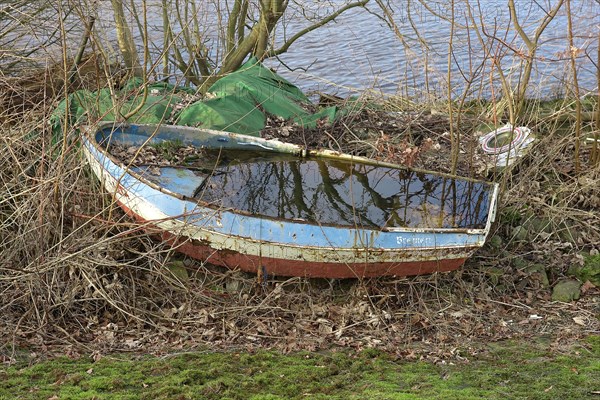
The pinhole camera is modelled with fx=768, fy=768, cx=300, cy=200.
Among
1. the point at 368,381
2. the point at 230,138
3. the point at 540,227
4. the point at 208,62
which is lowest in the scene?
the point at 368,381

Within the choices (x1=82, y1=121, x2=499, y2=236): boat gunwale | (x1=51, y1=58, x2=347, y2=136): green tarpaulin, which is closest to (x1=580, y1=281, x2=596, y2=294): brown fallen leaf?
(x1=82, y1=121, x2=499, y2=236): boat gunwale

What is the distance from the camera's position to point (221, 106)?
8.90 metres

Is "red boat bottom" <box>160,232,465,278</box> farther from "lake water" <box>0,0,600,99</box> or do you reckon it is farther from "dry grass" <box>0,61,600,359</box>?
"lake water" <box>0,0,600,99</box>

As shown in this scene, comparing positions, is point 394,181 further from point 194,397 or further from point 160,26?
point 160,26

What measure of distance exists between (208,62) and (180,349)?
6.98 meters

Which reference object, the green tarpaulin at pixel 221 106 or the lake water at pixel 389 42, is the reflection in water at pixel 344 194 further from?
the lake water at pixel 389 42

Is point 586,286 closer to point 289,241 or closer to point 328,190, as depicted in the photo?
point 328,190

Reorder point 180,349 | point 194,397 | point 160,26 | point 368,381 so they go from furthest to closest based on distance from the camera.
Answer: point 160,26
point 180,349
point 368,381
point 194,397

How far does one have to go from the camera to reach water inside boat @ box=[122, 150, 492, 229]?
23.9 feet

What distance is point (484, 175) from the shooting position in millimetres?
8312

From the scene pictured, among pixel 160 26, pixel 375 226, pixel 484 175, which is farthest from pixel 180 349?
pixel 160 26

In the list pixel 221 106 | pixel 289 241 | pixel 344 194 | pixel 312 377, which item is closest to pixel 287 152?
pixel 344 194

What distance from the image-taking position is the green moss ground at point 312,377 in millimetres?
5203

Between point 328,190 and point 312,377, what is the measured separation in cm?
259
